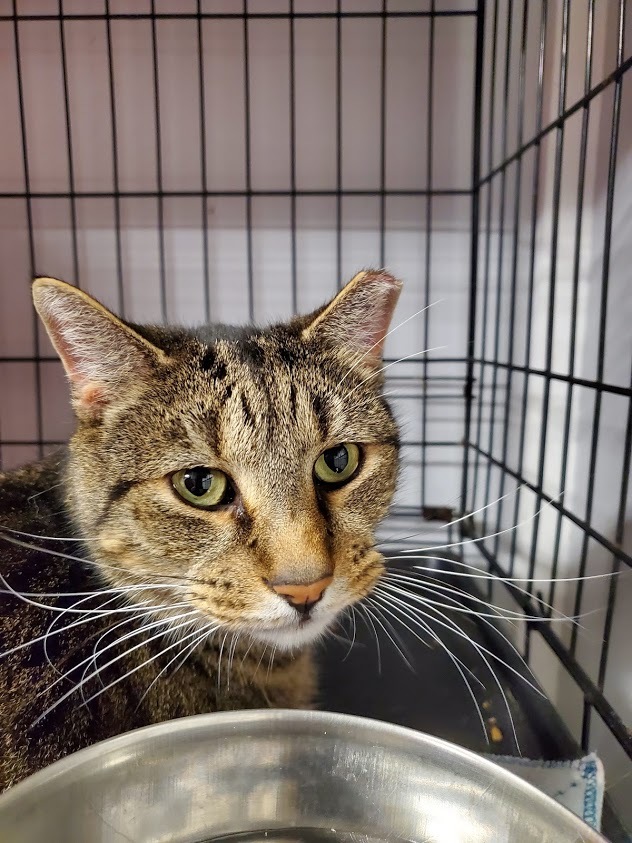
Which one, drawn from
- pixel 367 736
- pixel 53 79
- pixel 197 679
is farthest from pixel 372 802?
pixel 53 79

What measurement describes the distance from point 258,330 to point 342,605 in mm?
452

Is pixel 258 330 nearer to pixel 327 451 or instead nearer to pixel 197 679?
pixel 327 451

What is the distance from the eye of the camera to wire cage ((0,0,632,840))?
134 cm

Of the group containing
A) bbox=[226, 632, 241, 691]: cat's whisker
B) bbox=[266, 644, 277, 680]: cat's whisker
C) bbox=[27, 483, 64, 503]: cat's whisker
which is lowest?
bbox=[266, 644, 277, 680]: cat's whisker

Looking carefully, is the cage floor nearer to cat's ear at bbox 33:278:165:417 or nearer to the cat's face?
the cat's face

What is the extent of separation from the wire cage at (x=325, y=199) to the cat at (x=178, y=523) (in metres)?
0.45

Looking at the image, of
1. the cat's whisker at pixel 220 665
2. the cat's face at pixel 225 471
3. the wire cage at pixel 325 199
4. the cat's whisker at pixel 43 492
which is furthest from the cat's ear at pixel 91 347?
the wire cage at pixel 325 199

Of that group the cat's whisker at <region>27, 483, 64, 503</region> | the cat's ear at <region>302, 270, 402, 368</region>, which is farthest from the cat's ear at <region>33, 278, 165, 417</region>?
the cat's ear at <region>302, 270, 402, 368</region>

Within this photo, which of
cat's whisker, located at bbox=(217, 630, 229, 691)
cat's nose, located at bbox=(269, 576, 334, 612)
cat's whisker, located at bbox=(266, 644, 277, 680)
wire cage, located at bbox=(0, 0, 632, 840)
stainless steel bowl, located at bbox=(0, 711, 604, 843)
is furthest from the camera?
wire cage, located at bbox=(0, 0, 632, 840)

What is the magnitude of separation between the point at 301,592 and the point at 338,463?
0.22 meters

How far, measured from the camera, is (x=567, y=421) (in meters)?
1.06

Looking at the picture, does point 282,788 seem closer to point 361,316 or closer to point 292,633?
point 292,633

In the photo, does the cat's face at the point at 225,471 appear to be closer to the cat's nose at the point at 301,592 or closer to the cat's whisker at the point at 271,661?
the cat's nose at the point at 301,592

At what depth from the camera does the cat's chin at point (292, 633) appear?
729 millimetres
